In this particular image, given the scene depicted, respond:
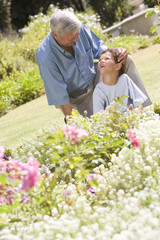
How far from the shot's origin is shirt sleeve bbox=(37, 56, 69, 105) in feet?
13.6

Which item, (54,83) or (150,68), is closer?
(54,83)

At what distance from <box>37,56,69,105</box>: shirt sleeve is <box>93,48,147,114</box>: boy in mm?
477

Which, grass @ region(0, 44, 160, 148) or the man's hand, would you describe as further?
grass @ region(0, 44, 160, 148)

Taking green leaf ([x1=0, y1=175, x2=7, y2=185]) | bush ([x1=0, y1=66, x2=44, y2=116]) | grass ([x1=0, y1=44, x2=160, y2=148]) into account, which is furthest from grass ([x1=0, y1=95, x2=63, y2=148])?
green leaf ([x1=0, y1=175, x2=7, y2=185])

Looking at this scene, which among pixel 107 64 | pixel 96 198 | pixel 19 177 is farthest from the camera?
pixel 107 64

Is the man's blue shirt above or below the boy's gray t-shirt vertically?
above

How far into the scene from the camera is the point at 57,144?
2166 mm

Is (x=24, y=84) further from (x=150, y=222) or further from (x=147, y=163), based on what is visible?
(x=150, y=222)

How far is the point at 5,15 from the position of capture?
25.6 m

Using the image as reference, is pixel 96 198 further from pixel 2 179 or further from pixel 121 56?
pixel 121 56

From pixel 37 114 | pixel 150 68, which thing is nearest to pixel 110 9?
pixel 150 68

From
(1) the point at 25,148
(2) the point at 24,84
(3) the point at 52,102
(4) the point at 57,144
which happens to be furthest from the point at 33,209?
Answer: (2) the point at 24,84

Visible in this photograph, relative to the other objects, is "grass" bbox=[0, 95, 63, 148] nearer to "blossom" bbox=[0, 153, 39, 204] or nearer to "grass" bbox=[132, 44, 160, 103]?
"grass" bbox=[132, 44, 160, 103]

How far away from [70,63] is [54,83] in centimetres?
36
